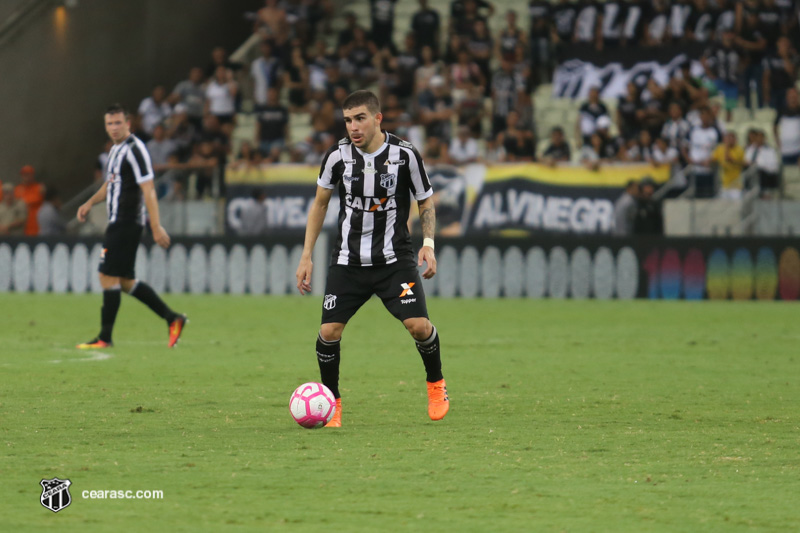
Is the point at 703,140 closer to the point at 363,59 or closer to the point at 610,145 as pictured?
the point at 610,145

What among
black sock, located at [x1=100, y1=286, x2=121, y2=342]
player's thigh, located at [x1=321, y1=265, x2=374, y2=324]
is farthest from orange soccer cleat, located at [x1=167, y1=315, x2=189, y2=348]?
player's thigh, located at [x1=321, y1=265, x2=374, y2=324]

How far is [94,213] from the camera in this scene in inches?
899

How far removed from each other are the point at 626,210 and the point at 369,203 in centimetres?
1298

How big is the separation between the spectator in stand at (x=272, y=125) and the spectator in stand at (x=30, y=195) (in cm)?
422

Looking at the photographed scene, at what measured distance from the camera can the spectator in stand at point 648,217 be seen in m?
19.8

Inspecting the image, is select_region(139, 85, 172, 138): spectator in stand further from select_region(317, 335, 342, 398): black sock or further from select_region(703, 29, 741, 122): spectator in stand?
select_region(317, 335, 342, 398): black sock

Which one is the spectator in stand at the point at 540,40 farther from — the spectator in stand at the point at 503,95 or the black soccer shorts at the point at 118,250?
the black soccer shorts at the point at 118,250

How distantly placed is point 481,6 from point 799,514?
70.5 feet

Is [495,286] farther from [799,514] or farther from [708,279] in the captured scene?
[799,514]

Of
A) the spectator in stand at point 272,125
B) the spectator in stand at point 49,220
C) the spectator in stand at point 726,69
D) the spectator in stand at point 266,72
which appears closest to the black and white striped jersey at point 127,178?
the spectator in stand at point 272,125

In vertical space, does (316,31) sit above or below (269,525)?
above

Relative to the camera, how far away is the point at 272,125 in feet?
78.1

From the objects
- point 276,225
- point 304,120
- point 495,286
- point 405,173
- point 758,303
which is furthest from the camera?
point 304,120

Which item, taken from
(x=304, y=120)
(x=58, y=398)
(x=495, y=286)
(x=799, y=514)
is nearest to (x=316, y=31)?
(x=304, y=120)
